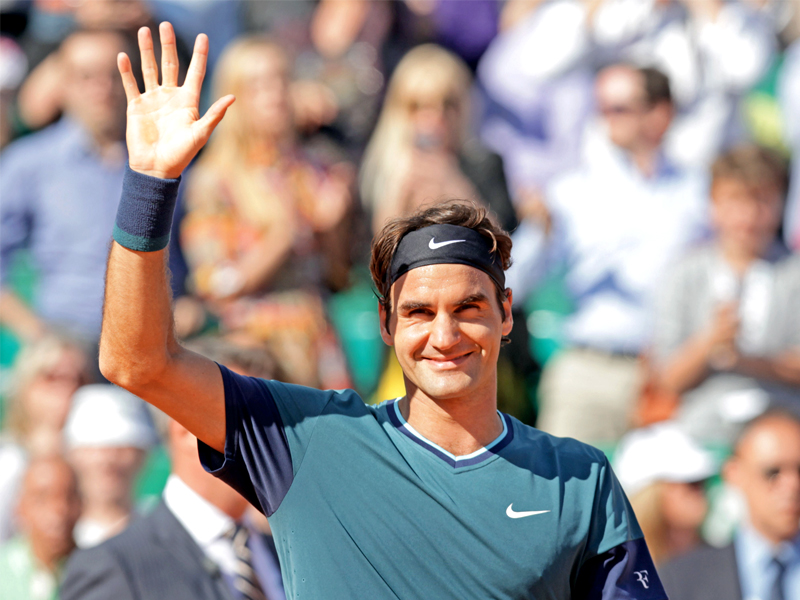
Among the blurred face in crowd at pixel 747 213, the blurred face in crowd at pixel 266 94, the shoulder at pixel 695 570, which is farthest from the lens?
the blurred face in crowd at pixel 747 213

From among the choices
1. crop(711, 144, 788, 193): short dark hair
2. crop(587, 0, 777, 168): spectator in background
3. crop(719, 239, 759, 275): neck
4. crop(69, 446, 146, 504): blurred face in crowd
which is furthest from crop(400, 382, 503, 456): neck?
crop(587, 0, 777, 168): spectator in background

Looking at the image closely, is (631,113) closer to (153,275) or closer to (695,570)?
(695,570)

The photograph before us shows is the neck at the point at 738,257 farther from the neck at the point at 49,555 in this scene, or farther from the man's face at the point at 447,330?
the neck at the point at 49,555

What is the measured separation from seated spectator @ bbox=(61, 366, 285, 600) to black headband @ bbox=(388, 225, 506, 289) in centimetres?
136

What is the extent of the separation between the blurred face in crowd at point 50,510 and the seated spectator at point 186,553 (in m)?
1.26

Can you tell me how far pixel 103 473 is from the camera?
4.82 m

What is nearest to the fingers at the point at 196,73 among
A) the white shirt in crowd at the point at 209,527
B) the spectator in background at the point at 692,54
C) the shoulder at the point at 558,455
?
the shoulder at the point at 558,455

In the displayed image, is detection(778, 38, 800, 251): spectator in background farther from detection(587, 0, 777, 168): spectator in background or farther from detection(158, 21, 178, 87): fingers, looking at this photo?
detection(158, 21, 178, 87): fingers

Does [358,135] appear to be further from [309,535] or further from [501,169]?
[309,535]

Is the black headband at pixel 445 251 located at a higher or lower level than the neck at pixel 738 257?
higher

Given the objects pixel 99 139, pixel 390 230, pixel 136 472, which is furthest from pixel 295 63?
pixel 390 230

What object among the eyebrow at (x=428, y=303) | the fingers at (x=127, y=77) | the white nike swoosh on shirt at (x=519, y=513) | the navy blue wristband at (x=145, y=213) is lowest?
the white nike swoosh on shirt at (x=519, y=513)

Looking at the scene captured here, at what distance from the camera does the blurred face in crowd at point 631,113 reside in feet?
20.4

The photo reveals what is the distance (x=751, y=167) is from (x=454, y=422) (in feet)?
13.7
